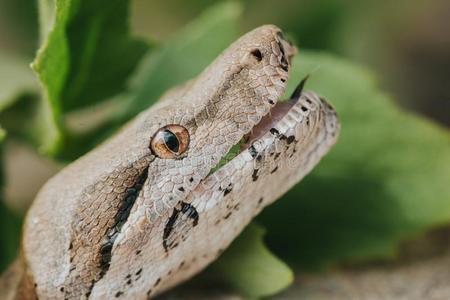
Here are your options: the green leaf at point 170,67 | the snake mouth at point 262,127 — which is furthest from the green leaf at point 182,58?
the snake mouth at point 262,127

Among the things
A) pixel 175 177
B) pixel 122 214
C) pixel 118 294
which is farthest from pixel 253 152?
pixel 118 294

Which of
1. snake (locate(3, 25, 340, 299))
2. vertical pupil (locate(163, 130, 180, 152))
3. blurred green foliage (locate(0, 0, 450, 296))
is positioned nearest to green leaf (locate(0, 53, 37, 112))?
blurred green foliage (locate(0, 0, 450, 296))

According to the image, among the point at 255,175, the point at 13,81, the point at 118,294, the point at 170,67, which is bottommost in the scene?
the point at 118,294

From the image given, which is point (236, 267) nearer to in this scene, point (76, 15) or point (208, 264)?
point (208, 264)

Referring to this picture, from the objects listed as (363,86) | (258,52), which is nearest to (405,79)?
(363,86)

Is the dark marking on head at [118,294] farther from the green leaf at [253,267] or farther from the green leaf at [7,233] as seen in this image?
the green leaf at [7,233]

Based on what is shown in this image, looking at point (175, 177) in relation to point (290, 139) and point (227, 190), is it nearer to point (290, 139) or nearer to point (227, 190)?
point (227, 190)

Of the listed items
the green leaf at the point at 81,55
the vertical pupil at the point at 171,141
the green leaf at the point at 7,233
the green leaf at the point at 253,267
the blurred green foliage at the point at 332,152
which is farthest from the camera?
the green leaf at the point at 7,233

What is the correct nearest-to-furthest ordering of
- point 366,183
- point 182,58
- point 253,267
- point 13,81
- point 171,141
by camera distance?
point 171,141 < point 253,267 < point 366,183 < point 182,58 < point 13,81
